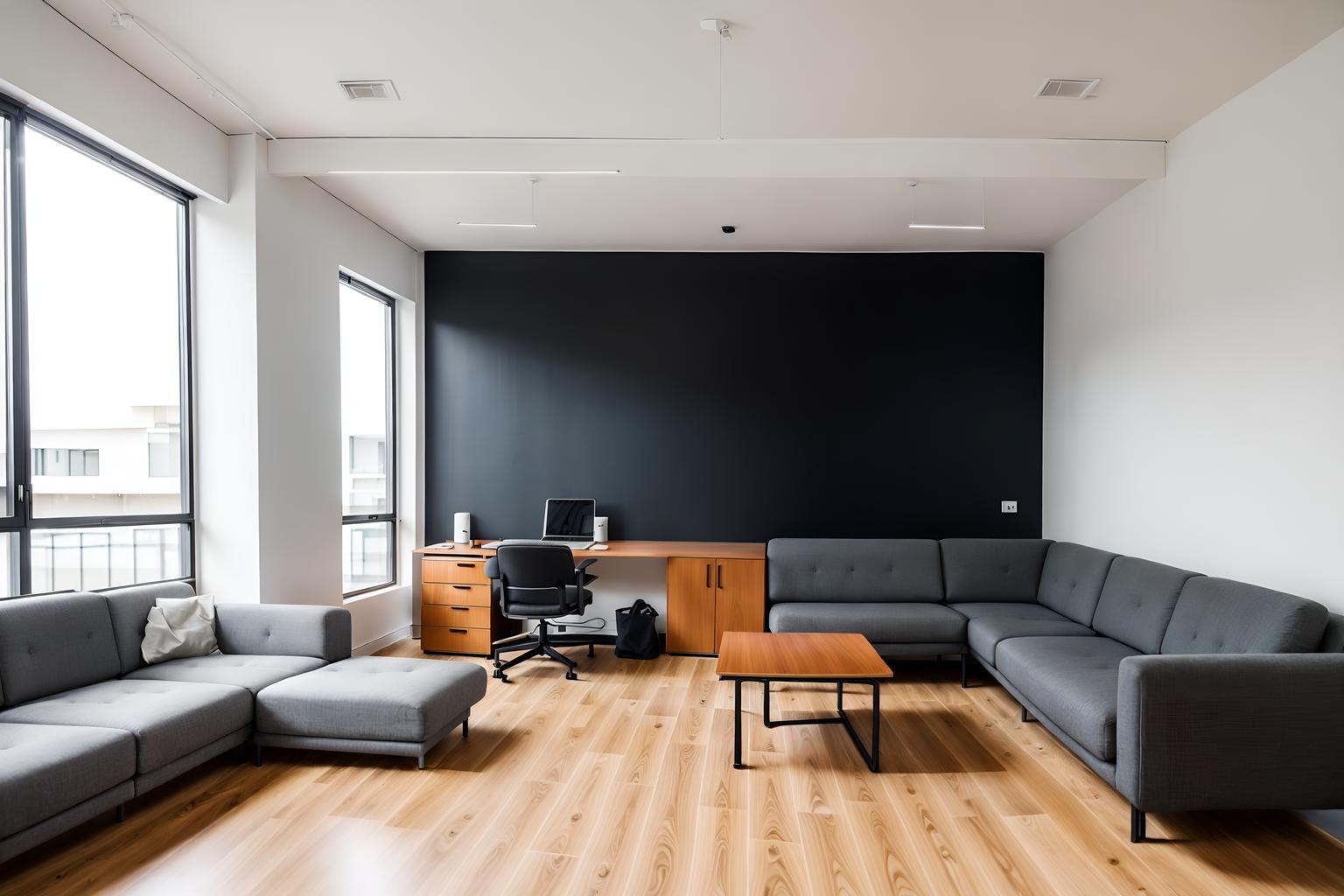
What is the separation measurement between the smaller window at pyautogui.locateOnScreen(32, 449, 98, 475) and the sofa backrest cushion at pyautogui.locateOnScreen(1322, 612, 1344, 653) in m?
0.94

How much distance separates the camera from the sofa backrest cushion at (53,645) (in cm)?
289

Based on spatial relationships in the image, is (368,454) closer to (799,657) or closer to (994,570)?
(799,657)

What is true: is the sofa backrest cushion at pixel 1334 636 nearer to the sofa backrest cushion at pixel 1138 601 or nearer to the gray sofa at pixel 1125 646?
the gray sofa at pixel 1125 646

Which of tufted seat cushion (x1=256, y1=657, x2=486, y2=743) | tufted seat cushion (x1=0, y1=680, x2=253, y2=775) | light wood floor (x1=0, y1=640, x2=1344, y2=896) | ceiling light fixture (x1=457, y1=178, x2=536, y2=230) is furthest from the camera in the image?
ceiling light fixture (x1=457, y1=178, x2=536, y2=230)

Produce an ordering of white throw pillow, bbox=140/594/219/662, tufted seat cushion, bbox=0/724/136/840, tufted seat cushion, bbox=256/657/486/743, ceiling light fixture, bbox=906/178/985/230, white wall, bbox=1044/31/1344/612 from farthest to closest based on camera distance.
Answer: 1. ceiling light fixture, bbox=906/178/985/230
2. white throw pillow, bbox=140/594/219/662
3. tufted seat cushion, bbox=256/657/486/743
4. white wall, bbox=1044/31/1344/612
5. tufted seat cushion, bbox=0/724/136/840

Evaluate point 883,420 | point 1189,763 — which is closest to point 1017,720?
point 1189,763

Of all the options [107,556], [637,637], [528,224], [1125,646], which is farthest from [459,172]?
[1125,646]

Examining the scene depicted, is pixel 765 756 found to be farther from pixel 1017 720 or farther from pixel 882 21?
pixel 882 21

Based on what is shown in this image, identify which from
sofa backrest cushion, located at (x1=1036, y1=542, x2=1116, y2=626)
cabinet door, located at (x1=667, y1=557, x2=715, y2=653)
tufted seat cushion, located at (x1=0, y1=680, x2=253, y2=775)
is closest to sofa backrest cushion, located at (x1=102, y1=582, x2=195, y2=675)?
tufted seat cushion, located at (x1=0, y1=680, x2=253, y2=775)

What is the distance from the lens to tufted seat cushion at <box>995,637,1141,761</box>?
114 inches

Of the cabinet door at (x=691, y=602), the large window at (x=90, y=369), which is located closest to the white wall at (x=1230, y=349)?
the cabinet door at (x=691, y=602)

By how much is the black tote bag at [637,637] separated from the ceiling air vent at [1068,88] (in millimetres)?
4067

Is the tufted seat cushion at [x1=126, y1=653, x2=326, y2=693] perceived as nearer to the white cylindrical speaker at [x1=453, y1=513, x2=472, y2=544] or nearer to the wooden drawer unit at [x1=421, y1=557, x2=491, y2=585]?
the wooden drawer unit at [x1=421, y1=557, x2=491, y2=585]

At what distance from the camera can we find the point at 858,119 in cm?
382
